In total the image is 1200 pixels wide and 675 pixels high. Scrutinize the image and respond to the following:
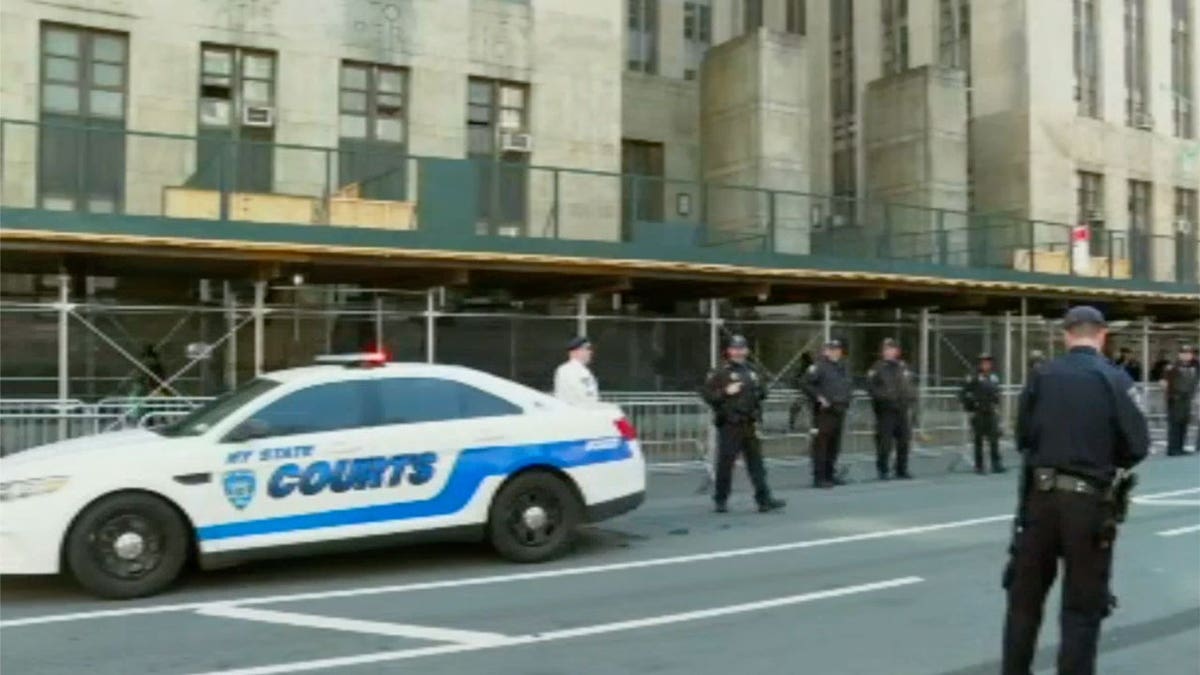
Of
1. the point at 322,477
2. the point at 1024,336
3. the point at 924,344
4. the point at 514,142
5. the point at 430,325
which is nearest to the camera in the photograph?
the point at 322,477

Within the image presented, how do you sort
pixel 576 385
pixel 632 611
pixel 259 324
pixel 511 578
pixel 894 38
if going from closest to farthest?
pixel 632 611, pixel 511 578, pixel 576 385, pixel 259 324, pixel 894 38

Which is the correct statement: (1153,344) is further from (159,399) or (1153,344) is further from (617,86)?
(159,399)

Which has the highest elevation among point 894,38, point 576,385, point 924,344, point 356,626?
point 894,38

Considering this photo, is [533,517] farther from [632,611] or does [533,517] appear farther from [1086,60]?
[1086,60]

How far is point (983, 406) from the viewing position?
1594 cm

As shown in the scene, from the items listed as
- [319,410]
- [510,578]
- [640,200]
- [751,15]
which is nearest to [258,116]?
[640,200]

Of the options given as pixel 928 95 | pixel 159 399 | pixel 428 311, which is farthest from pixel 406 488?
pixel 928 95

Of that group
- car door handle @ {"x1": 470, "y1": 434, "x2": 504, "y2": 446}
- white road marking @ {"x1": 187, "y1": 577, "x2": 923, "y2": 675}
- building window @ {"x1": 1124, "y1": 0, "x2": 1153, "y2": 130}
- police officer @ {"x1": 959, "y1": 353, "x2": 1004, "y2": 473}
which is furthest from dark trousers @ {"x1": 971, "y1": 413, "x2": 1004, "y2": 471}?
building window @ {"x1": 1124, "y1": 0, "x2": 1153, "y2": 130}

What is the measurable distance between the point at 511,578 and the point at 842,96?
28549 millimetres

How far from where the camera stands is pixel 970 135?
32000mm

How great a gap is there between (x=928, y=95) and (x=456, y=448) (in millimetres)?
23624

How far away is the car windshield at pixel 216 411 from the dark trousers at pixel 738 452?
498 cm

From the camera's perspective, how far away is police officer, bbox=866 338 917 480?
49.9 feet

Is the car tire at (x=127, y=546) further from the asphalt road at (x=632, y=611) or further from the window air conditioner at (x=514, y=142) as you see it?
the window air conditioner at (x=514, y=142)
